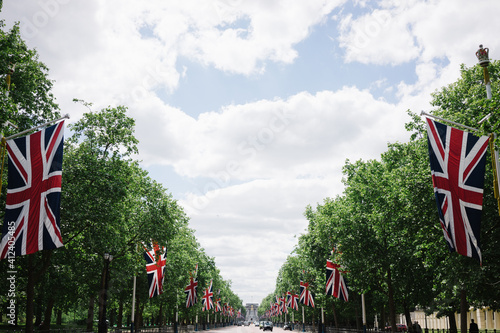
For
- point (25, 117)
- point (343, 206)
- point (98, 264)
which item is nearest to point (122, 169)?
point (25, 117)

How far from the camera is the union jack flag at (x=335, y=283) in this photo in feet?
117

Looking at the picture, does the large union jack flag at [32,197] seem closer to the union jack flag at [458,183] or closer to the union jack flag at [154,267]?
the union jack flag at [458,183]

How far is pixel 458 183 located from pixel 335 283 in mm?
24015

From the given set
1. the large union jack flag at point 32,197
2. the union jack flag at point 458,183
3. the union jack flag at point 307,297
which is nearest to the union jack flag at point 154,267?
the large union jack flag at point 32,197

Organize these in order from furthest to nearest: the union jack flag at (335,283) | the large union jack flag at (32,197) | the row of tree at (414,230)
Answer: the union jack flag at (335,283) < the row of tree at (414,230) < the large union jack flag at (32,197)

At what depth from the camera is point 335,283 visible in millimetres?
35781

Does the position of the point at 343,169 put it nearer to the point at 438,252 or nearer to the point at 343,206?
the point at 343,206

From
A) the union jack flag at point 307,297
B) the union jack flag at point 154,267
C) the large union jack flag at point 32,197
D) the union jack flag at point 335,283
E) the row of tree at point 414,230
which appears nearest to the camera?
the large union jack flag at point 32,197

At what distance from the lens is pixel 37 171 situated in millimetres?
14531

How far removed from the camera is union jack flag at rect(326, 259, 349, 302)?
1405 inches

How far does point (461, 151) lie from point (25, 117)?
73.1ft

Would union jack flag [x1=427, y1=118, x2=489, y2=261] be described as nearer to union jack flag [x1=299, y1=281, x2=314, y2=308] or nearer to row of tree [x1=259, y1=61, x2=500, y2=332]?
row of tree [x1=259, y1=61, x2=500, y2=332]

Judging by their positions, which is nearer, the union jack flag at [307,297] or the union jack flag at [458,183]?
the union jack flag at [458,183]

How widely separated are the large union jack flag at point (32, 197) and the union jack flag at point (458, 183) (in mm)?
12278
